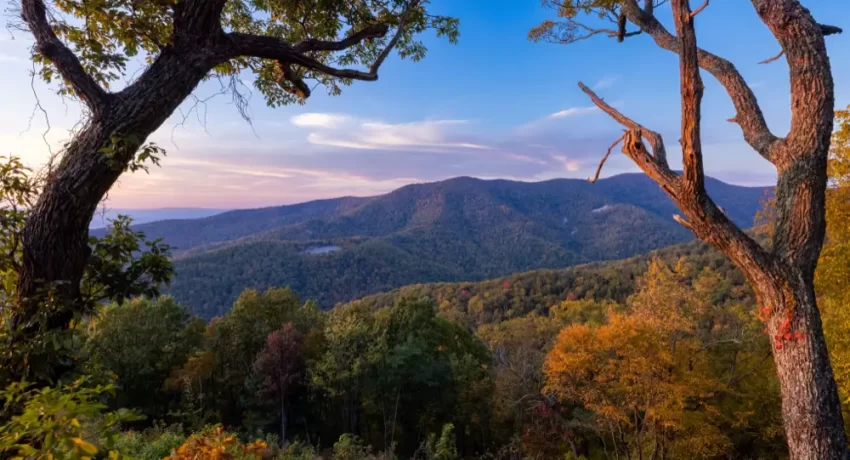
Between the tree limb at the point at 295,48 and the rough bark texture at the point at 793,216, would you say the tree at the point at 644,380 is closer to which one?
the rough bark texture at the point at 793,216

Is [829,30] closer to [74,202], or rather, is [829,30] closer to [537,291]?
[74,202]

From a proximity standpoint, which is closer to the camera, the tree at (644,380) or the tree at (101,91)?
the tree at (101,91)

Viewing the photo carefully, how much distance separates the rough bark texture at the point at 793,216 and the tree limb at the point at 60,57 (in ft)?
11.6

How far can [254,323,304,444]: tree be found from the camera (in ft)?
61.8

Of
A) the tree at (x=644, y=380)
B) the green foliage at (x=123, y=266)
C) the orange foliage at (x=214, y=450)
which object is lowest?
the tree at (x=644, y=380)

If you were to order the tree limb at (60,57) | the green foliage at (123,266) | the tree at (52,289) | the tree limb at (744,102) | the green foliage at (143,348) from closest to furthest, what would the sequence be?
the tree at (52,289)
the tree limb at (60,57)
the green foliage at (123,266)
the tree limb at (744,102)
the green foliage at (143,348)

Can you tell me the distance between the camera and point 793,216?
10.1 feet

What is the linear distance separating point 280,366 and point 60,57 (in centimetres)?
1866

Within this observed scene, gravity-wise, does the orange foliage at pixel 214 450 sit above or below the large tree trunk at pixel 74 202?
below

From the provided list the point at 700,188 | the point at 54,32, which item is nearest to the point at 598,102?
the point at 700,188

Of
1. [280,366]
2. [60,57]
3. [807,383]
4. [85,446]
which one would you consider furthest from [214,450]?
[280,366]

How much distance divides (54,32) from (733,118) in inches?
192

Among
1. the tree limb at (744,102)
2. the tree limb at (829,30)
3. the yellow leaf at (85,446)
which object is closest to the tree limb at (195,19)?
the yellow leaf at (85,446)

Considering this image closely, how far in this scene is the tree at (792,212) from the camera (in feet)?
9.59
